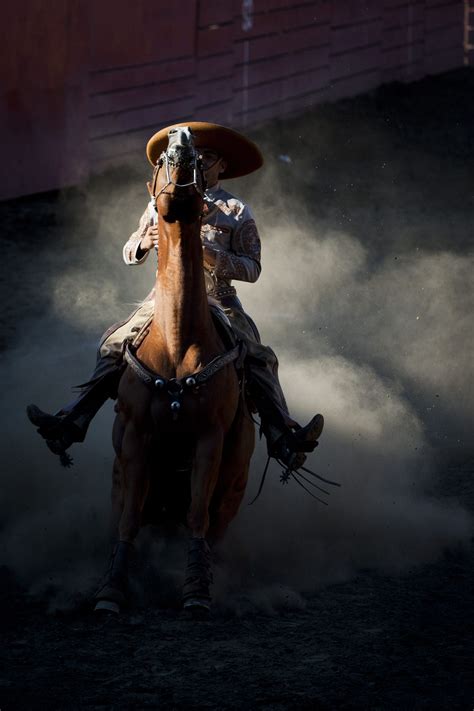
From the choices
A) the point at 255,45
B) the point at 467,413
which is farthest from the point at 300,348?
the point at 255,45

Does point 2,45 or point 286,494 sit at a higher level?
point 2,45

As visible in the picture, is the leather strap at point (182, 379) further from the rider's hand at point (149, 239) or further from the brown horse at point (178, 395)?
the rider's hand at point (149, 239)

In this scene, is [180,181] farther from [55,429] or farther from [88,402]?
[55,429]

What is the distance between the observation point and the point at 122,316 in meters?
10.9

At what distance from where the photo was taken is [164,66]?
15.0m

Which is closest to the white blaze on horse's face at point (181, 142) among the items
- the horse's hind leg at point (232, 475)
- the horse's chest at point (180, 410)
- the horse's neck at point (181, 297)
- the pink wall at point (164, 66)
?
the horse's neck at point (181, 297)

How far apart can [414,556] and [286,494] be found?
0.92 m

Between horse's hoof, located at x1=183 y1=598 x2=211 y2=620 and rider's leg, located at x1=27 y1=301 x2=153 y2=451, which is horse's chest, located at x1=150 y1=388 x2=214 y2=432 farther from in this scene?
horse's hoof, located at x1=183 y1=598 x2=211 y2=620

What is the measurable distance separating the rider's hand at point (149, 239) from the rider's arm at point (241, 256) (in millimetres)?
352

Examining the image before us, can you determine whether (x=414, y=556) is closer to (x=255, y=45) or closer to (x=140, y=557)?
(x=140, y=557)

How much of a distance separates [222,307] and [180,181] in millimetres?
1127

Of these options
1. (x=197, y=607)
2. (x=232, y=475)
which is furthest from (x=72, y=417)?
(x=197, y=607)

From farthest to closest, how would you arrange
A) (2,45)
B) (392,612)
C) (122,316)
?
(2,45)
(122,316)
(392,612)

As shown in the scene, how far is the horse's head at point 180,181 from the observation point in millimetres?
5414
